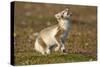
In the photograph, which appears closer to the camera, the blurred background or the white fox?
the blurred background

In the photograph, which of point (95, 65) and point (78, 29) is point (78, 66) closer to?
point (95, 65)

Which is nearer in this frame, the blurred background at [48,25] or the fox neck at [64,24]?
the blurred background at [48,25]

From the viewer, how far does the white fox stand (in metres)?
2.41

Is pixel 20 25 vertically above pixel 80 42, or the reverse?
pixel 20 25

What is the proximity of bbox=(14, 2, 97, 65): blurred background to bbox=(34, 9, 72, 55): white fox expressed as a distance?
48 mm

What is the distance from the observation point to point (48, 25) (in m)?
2.43

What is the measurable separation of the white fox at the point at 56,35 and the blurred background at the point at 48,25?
5cm

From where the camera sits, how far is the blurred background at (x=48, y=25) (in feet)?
7.52

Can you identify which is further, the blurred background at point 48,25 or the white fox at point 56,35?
the white fox at point 56,35

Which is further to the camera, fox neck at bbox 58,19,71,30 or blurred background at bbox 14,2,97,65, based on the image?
fox neck at bbox 58,19,71,30

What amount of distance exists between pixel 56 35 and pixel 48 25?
0.51 feet
